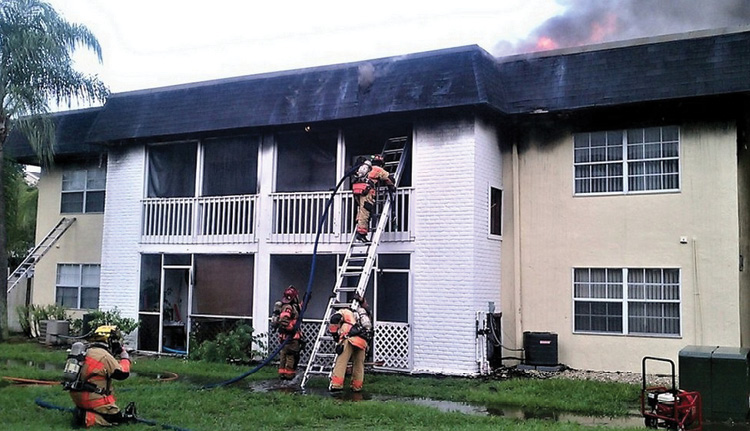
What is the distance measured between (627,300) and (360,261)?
17.6ft

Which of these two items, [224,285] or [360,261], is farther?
[224,285]

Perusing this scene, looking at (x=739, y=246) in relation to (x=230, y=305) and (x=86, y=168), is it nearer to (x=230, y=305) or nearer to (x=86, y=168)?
(x=230, y=305)

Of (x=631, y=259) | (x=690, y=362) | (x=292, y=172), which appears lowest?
(x=690, y=362)

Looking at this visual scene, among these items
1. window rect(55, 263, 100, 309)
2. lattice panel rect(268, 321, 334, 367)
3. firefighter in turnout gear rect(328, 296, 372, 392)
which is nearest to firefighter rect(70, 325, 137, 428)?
firefighter in turnout gear rect(328, 296, 372, 392)

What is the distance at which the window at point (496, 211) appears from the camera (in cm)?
1571

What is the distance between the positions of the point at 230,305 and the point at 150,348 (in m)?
2.54

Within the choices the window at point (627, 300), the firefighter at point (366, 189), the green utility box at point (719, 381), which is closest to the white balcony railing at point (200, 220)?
the firefighter at point (366, 189)

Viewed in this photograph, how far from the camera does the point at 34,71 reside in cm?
1858

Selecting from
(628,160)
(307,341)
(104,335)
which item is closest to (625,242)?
(628,160)

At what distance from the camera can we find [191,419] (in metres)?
10.0

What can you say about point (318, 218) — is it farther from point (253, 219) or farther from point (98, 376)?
point (98, 376)

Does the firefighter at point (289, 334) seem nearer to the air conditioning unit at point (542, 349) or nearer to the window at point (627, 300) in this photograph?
the air conditioning unit at point (542, 349)

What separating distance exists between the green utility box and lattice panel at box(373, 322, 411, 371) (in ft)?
18.9

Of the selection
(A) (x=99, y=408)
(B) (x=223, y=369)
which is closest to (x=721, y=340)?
(B) (x=223, y=369)
